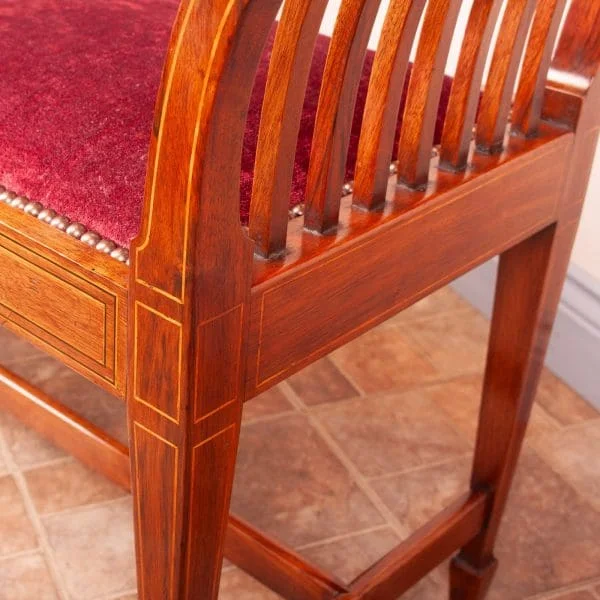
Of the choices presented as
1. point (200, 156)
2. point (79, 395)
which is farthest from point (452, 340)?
point (200, 156)

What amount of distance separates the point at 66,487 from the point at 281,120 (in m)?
1.01

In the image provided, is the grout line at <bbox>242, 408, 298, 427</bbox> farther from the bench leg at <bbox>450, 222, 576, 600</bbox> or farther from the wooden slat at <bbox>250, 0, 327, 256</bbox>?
the wooden slat at <bbox>250, 0, 327, 256</bbox>

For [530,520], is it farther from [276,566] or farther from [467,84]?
[467,84]

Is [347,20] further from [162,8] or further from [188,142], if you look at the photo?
[162,8]

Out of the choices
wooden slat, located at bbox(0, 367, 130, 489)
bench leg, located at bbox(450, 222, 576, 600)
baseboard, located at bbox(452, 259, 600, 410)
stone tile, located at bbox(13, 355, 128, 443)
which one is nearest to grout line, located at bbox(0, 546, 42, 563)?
wooden slat, located at bbox(0, 367, 130, 489)

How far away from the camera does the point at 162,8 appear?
1265 mm

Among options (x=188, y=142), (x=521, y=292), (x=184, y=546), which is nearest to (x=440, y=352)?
(x=521, y=292)

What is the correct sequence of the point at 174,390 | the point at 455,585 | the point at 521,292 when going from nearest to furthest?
1. the point at 174,390
2. the point at 521,292
3. the point at 455,585

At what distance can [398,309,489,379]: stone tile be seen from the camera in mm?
1919

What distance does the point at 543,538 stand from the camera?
155 centimetres

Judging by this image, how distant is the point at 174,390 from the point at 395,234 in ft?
0.83

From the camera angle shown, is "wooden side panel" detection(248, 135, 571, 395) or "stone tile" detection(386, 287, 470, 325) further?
"stone tile" detection(386, 287, 470, 325)

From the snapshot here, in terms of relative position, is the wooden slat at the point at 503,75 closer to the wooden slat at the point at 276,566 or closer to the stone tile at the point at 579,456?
the wooden slat at the point at 276,566

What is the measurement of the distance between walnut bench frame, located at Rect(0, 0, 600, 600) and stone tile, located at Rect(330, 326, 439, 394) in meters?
0.73
